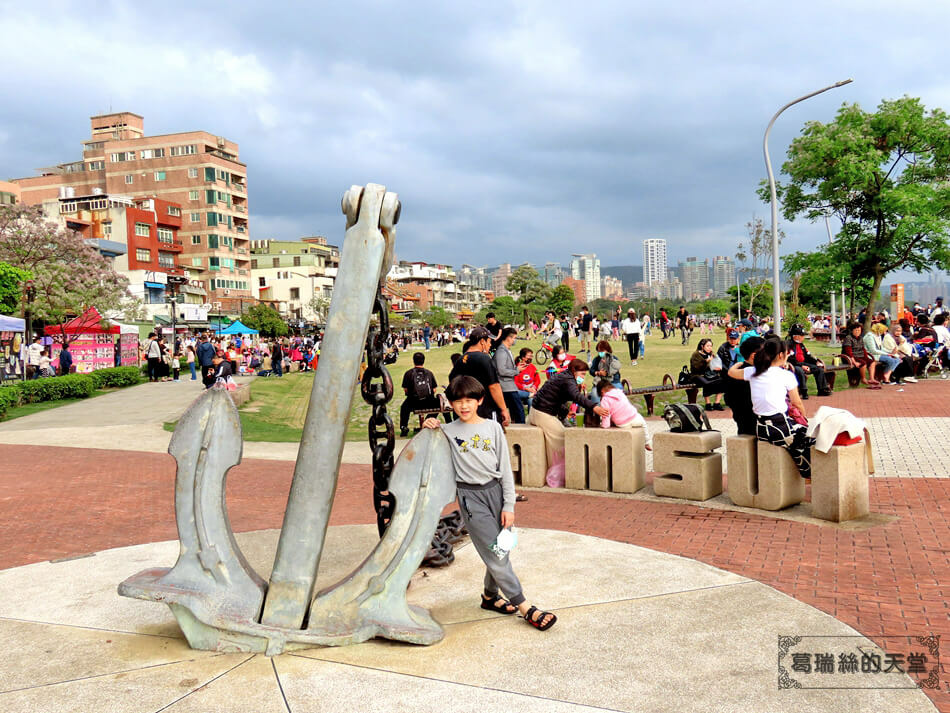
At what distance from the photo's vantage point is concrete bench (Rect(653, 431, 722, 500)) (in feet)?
24.8

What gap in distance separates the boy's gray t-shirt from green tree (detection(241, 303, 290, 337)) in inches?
2306

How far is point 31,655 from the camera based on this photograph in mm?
4059

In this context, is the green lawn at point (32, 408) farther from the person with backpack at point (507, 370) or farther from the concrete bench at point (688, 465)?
the concrete bench at point (688, 465)

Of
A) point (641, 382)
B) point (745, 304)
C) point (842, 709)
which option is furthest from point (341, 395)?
point (745, 304)

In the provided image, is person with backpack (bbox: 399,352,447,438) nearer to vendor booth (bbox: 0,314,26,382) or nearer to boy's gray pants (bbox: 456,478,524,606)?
boy's gray pants (bbox: 456,478,524,606)

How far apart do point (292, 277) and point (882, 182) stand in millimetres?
77003

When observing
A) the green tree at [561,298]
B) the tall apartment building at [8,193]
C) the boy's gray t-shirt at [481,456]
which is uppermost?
the tall apartment building at [8,193]

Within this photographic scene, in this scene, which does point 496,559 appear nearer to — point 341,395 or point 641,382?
point 341,395

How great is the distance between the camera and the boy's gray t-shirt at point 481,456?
438 cm

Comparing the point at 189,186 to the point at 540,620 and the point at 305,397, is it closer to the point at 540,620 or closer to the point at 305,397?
the point at 305,397

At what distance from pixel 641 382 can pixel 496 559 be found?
554 inches

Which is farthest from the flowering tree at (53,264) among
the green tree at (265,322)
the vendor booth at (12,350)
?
the green tree at (265,322)

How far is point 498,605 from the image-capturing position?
4625 mm

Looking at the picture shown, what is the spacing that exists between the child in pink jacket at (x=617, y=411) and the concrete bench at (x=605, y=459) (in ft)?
0.70
